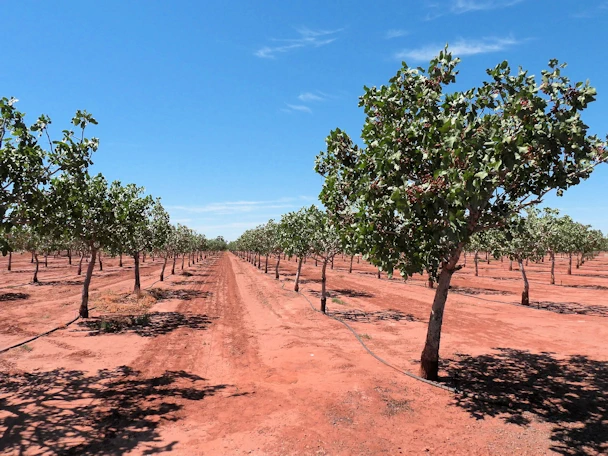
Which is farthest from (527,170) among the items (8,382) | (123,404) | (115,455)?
(8,382)

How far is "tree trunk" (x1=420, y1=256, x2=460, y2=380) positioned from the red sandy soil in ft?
2.15

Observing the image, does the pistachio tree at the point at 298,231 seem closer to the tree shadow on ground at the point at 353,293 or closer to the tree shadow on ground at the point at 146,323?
the tree shadow on ground at the point at 353,293

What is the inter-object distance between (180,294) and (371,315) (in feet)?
65.7

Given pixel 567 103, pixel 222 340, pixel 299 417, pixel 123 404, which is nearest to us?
pixel 567 103

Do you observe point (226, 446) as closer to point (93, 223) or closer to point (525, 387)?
point (525, 387)

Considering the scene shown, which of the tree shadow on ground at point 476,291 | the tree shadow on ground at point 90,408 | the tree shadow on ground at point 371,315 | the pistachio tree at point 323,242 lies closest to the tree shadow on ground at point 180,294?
the pistachio tree at point 323,242

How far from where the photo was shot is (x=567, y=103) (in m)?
9.05

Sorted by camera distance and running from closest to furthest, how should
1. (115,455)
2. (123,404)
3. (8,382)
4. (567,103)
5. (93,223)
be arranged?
(115,455) < (567,103) < (123,404) < (8,382) < (93,223)

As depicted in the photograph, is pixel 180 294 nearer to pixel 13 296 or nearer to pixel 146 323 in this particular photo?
pixel 146 323

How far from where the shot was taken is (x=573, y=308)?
3019 centimetres

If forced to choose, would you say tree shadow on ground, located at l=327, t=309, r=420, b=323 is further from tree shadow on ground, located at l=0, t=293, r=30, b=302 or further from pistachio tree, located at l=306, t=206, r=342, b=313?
tree shadow on ground, located at l=0, t=293, r=30, b=302

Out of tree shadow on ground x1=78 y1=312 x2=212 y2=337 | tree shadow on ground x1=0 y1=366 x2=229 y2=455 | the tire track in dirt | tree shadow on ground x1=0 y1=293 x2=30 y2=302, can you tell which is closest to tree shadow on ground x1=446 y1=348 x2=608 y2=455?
the tire track in dirt

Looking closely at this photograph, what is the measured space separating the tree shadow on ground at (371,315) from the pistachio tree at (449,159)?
12395 mm

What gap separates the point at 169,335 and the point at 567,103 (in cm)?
1974
